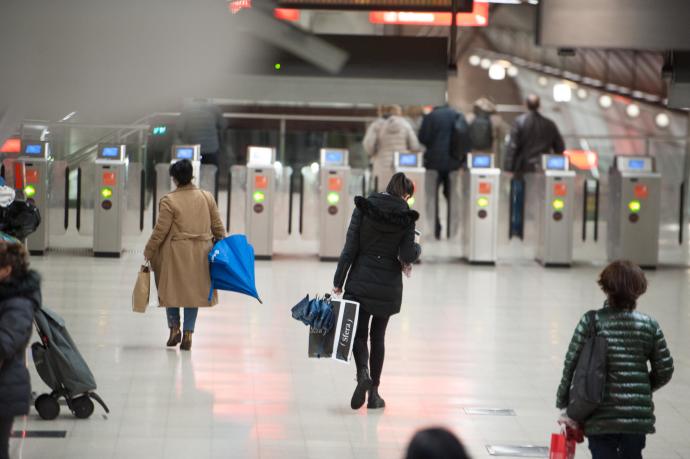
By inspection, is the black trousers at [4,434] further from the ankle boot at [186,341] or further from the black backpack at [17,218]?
the ankle boot at [186,341]

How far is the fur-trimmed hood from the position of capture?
24.6ft

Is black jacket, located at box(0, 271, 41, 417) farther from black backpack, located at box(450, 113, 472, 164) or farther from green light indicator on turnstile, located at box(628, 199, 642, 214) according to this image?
black backpack, located at box(450, 113, 472, 164)

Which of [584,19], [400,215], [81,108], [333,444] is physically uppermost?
[584,19]

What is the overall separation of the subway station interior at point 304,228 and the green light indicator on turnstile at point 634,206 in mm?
51

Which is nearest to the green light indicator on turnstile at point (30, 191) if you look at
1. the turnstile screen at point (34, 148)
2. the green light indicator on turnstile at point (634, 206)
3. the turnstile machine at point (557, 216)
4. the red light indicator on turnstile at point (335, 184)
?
the turnstile screen at point (34, 148)

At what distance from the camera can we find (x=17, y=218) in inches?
278

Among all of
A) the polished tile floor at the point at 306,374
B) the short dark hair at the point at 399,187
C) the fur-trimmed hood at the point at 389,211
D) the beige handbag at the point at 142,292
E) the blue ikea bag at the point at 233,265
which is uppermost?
the short dark hair at the point at 399,187

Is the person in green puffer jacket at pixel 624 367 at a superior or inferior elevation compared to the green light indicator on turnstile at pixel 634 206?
inferior

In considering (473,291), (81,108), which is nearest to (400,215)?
(81,108)

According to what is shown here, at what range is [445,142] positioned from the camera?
54.9ft

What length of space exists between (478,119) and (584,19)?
713cm

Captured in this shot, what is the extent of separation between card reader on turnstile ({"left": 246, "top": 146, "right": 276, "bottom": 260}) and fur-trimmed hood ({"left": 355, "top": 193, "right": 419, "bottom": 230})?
725 centimetres

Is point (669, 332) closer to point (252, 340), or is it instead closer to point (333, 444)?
point (252, 340)

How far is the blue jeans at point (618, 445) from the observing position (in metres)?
5.32
